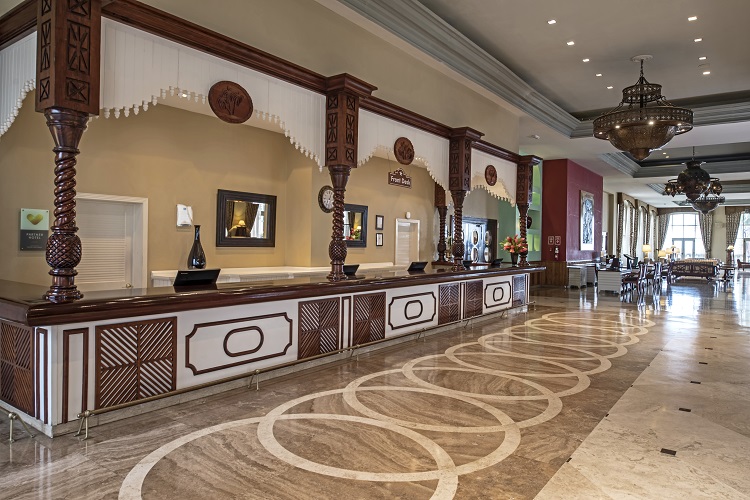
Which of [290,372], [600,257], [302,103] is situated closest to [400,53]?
[302,103]

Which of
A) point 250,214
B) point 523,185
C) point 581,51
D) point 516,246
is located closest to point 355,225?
point 250,214

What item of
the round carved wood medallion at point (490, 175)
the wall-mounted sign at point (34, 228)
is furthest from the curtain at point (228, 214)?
the round carved wood medallion at point (490, 175)

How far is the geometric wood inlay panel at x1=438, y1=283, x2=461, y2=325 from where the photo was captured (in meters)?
7.34

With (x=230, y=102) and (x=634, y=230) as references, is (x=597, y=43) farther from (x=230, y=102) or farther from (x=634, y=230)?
(x=634, y=230)

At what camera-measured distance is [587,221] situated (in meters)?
17.2

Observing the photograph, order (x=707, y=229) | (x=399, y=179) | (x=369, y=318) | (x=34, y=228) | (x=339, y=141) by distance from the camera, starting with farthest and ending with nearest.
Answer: (x=707, y=229) < (x=399, y=179) < (x=369, y=318) < (x=339, y=141) < (x=34, y=228)

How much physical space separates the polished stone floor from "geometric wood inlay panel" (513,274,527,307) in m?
3.67

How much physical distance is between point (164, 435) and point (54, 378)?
0.78 m

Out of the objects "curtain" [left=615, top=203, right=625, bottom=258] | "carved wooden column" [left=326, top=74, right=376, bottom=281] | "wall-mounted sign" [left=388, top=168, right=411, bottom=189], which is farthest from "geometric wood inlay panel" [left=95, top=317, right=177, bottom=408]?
"curtain" [left=615, top=203, right=625, bottom=258]

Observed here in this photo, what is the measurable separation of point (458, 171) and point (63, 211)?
5.49 metres

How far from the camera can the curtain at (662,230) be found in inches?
1174

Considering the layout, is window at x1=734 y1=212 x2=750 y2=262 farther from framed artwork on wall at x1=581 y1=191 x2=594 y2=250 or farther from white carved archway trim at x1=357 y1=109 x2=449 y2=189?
white carved archway trim at x1=357 y1=109 x2=449 y2=189

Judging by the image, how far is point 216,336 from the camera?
4.26 meters

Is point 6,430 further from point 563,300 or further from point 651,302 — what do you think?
point 651,302
